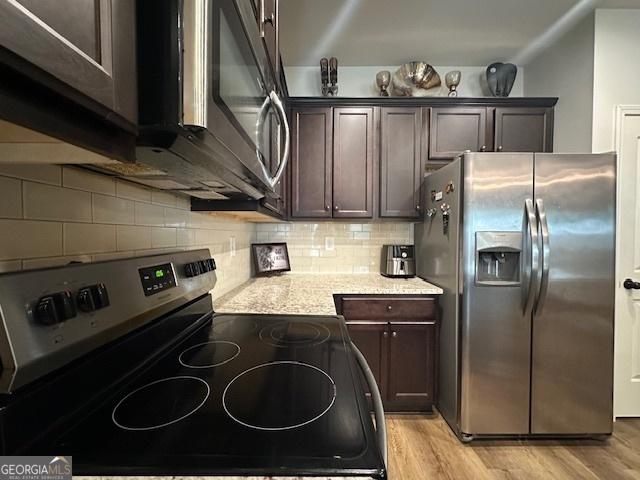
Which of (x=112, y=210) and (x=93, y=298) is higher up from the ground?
(x=112, y=210)

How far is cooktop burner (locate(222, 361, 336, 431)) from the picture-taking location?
23.0 inches

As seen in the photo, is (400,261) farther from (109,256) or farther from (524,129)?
(109,256)

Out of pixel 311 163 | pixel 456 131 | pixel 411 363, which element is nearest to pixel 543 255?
pixel 411 363

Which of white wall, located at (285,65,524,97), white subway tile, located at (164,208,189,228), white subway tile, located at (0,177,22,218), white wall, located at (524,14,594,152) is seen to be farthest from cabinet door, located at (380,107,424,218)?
white subway tile, located at (0,177,22,218)

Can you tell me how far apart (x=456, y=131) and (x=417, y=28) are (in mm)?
792

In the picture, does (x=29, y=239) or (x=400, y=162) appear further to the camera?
(x=400, y=162)

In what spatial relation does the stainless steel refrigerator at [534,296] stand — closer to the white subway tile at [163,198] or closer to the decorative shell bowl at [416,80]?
the decorative shell bowl at [416,80]

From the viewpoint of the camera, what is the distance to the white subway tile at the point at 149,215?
0.98 m

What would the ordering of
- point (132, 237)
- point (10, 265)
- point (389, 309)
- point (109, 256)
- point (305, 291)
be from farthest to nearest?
point (389, 309)
point (305, 291)
point (132, 237)
point (109, 256)
point (10, 265)

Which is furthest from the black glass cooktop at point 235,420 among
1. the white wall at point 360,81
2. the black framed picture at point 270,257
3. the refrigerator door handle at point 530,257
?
the white wall at point 360,81

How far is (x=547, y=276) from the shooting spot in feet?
5.71

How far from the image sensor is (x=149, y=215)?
1044mm

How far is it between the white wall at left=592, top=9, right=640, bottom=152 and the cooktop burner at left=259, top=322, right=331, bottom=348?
2.23 m

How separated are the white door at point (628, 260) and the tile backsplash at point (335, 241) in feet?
4.60
